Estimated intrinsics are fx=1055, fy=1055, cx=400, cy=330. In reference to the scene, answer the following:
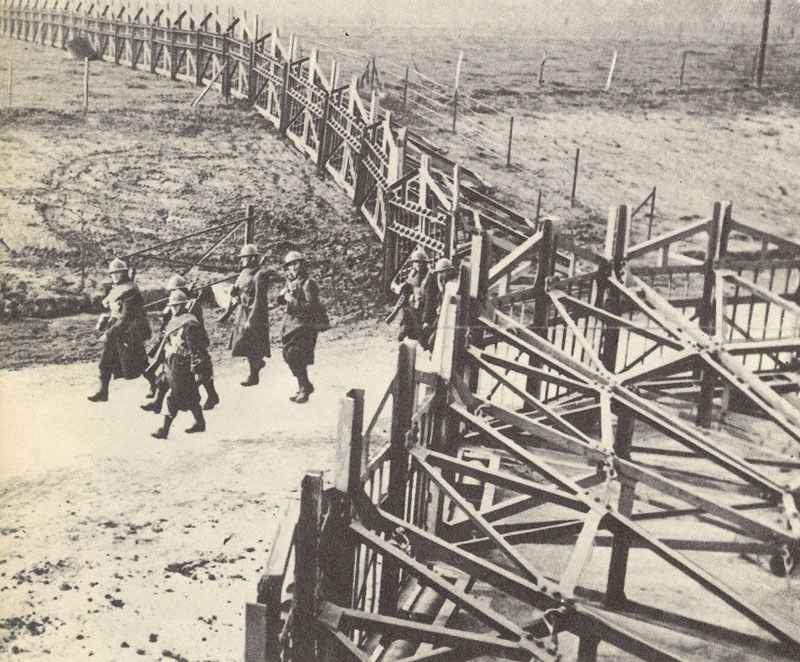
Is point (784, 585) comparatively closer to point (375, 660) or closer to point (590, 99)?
point (375, 660)

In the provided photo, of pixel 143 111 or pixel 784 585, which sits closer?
pixel 784 585

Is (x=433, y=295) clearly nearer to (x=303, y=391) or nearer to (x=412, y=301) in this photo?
(x=412, y=301)

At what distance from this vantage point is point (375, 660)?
26.6ft

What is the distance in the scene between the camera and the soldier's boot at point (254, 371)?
1255 cm

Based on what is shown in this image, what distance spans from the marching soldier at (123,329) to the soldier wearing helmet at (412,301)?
132 inches

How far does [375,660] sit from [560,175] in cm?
1582

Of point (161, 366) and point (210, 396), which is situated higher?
point (161, 366)

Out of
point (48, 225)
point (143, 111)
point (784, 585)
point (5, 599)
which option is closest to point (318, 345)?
point (48, 225)

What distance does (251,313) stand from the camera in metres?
12.3

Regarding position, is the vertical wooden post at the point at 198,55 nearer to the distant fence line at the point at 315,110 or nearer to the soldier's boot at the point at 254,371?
the distant fence line at the point at 315,110

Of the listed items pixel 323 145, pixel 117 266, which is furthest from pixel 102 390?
pixel 323 145

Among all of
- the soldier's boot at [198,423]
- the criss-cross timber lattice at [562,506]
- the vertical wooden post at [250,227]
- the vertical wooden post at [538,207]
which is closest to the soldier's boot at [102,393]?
the soldier's boot at [198,423]

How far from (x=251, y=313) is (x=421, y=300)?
2320mm

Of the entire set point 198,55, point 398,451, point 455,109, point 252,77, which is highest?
point 198,55
